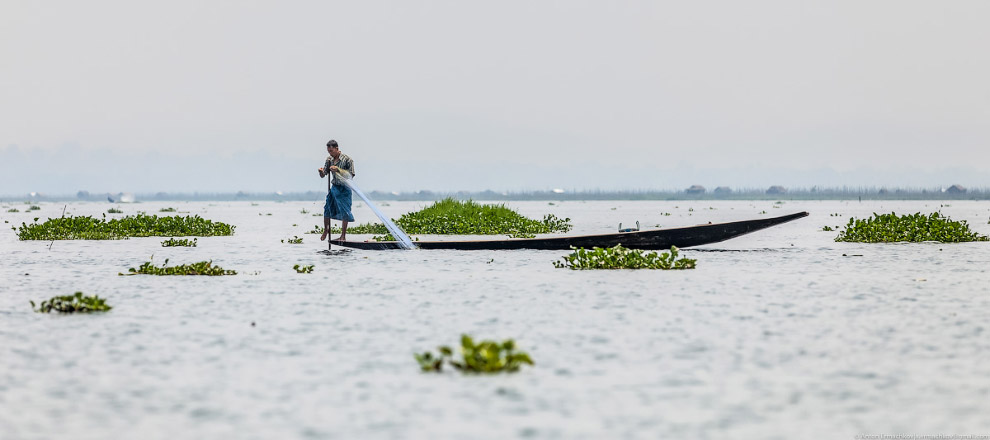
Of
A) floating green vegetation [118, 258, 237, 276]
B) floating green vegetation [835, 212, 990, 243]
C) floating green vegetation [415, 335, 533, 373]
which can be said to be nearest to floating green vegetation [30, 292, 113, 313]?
floating green vegetation [118, 258, 237, 276]

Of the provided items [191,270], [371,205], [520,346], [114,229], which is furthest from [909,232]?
[114,229]

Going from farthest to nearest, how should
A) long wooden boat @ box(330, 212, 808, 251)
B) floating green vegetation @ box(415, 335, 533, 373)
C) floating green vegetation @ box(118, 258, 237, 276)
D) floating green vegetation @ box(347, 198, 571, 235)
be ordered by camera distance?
floating green vegetation @ box(347, 198, 571, 235)
long wooden boat @ box(330, 212, 808, 251)
floating green vegetation @ box(118, 258, 237, 276)
floating green vegetation @ box(415, 335, 533, 373)

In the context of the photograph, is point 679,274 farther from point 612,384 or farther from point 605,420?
point 605,420

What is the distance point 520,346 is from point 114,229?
948 inches

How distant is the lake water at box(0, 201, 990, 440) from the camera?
6457 millimetres

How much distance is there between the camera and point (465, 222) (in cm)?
3131

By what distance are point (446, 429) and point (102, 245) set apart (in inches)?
899

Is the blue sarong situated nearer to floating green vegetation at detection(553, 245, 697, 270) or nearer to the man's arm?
the man's arm

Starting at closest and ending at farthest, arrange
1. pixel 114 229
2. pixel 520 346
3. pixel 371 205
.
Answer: pixel 520 346, pixel 371 205, pixel 114 229

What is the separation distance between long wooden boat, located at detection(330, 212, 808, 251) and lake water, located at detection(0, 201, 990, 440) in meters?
2.95

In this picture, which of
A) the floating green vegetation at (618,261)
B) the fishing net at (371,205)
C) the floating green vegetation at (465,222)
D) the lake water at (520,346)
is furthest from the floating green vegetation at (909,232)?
the fishing net at (371,205)

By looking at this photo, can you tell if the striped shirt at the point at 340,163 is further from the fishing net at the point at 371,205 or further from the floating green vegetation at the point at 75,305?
the floating green vegetation at the point at 75,305

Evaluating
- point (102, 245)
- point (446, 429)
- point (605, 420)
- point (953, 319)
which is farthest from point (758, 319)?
point (102, 245)

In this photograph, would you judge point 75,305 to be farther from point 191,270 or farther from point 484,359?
point 484,359
